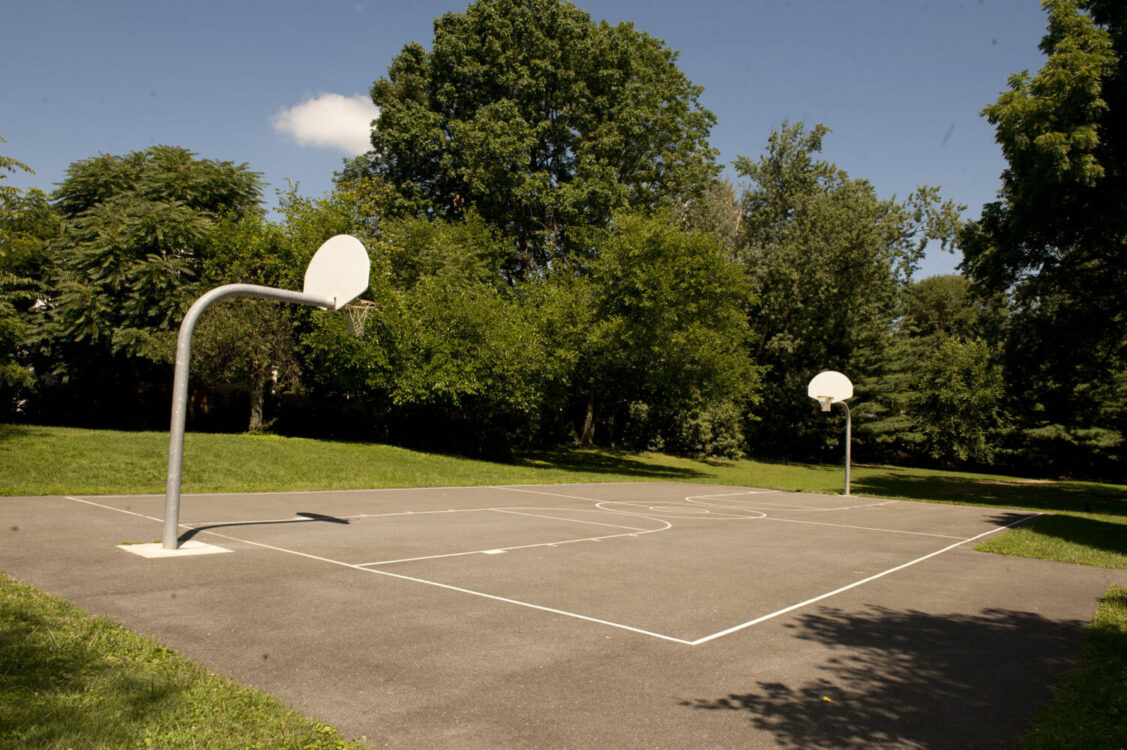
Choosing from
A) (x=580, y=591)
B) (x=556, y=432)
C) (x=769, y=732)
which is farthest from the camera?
(x=556, y=432)

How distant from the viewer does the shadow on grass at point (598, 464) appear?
102ft

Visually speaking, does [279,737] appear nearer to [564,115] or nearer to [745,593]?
[745,593]

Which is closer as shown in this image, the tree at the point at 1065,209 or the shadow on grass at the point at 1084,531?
the shadow on grass at the point at 1084,531

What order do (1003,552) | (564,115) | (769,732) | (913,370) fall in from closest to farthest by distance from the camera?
1. (769,732)
2. (1003,552)
3. (564,115)
4. (913,370)

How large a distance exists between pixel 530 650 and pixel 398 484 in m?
14.8

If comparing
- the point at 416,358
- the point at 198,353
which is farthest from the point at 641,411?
the point at 198,353

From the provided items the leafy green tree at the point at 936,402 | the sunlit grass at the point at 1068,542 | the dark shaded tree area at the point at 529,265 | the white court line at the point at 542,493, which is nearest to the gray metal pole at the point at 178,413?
the white court line at the point at 542,493

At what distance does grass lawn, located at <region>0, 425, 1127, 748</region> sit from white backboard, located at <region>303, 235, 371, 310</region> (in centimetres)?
514

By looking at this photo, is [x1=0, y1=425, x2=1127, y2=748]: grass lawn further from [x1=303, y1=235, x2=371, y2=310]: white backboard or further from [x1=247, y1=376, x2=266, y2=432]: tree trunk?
[x1=303, y1=235, x2=371, y2=310]: white backboard

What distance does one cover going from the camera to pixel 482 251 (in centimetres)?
3406

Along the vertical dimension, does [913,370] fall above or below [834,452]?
above

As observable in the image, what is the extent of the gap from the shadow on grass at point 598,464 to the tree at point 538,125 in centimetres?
980

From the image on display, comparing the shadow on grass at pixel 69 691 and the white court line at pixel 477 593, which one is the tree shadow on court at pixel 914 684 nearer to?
the white court line at pixel 477 593

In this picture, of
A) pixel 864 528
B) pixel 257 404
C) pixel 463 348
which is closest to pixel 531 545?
pixel 864 528
